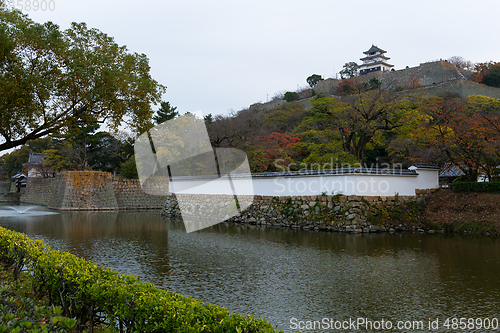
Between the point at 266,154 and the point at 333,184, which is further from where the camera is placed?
the point at 266,154

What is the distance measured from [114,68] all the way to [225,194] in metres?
10.6

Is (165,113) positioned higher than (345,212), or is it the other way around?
(165,113)

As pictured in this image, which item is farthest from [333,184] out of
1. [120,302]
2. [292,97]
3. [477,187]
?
[292,97]

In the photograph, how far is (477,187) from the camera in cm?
1452

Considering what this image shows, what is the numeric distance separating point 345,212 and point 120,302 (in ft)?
37.5

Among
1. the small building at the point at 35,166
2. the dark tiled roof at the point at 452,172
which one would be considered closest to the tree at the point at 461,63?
the dark tiled roof at the point at 452,172

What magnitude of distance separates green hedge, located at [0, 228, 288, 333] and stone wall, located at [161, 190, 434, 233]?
420 inches

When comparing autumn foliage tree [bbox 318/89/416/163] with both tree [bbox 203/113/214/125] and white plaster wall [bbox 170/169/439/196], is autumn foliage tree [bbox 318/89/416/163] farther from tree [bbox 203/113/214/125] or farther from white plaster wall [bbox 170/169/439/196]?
tree [bbox 203/113/214/125]

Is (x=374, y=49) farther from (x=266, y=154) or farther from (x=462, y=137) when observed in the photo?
(x=462, y=137)

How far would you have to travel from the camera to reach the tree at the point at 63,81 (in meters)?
8.37

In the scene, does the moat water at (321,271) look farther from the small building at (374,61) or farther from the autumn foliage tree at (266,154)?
the small building at (374,61)

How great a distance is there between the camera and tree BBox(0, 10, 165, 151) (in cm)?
837

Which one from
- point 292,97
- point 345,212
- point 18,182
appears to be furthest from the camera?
point 292,97

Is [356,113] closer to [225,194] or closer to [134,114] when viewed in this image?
[225,194]
